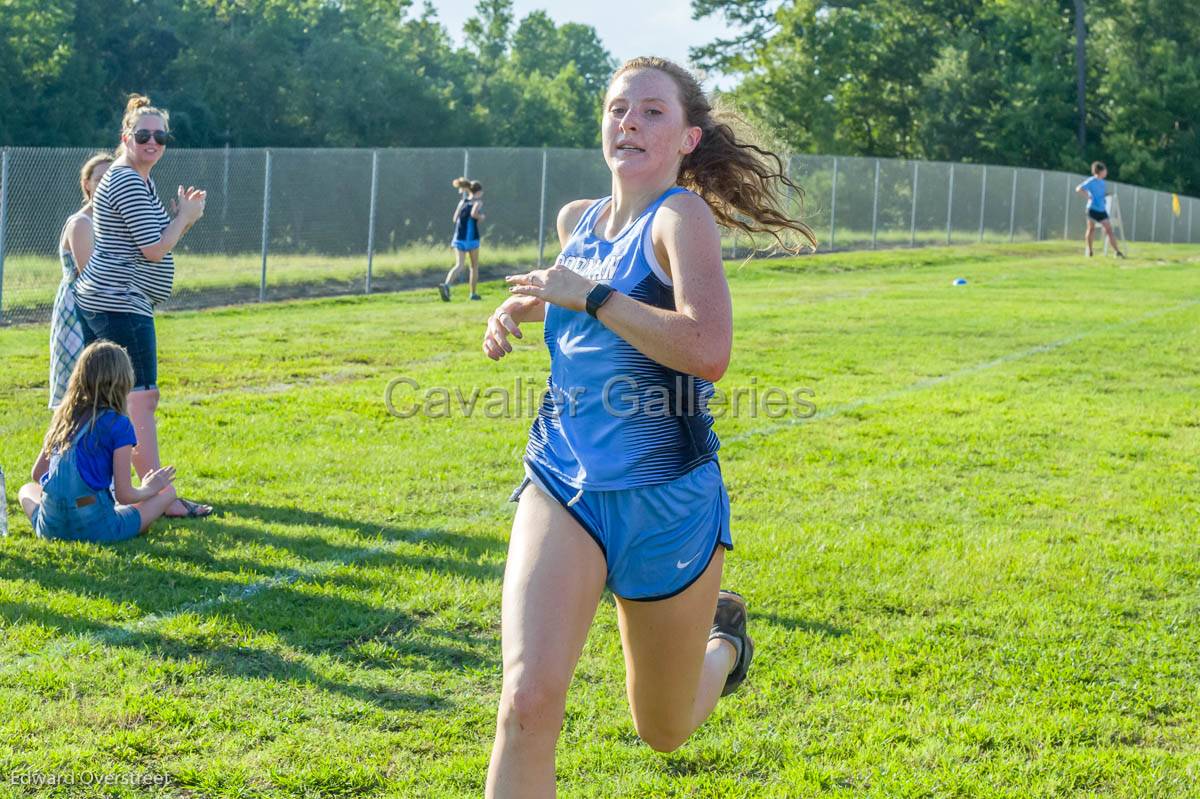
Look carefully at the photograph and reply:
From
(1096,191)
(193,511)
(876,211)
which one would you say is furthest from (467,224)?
(876,211)

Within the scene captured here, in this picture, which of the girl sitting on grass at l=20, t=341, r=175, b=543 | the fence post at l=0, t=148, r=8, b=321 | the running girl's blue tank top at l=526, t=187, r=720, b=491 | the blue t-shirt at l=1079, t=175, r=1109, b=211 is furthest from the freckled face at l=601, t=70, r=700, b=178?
the blue t-shirt at l=1079, t=175, r=1109, b=211

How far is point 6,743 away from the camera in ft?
13.2

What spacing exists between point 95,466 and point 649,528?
3863mm

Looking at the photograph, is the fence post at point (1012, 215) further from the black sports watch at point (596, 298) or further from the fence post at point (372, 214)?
the black sports watch at point (596, 298)

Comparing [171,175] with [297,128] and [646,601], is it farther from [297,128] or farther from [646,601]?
[297,128]

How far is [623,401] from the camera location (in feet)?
10.7

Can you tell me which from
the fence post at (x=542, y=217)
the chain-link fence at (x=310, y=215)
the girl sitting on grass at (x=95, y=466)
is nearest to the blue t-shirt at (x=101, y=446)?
the girl sitting on grass at (x=95, y=466)

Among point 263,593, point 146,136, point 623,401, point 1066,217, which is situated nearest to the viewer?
point 623,401

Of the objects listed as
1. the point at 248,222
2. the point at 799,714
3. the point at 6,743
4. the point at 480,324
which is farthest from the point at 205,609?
the point at 248,222

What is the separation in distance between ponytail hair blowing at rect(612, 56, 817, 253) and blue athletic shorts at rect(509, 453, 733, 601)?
2.73 feet

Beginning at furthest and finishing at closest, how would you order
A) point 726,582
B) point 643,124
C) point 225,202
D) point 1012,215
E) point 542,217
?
point 1012,215
point 542,217
point 225,202
point 726,582
point 643,124

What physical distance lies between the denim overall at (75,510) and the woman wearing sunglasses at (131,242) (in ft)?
1.53

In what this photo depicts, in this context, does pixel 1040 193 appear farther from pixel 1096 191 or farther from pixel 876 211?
pixel 1096 191

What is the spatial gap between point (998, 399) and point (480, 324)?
735cm
